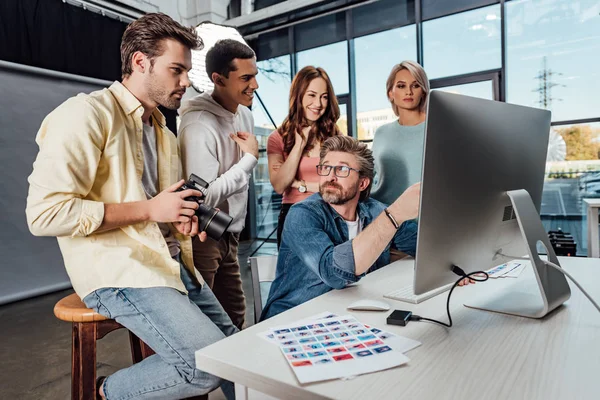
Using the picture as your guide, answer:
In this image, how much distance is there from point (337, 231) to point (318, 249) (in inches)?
→ 8.8

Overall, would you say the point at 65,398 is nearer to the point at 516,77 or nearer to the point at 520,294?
the point at 520,294

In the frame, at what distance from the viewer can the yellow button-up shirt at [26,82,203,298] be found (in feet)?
3.83

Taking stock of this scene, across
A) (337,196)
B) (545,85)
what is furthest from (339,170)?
(545,85)

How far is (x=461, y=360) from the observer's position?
0.75m

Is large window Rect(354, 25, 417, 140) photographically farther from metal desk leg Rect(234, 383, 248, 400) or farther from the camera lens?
metal desk leg Rect(234, 383, 248, 400)

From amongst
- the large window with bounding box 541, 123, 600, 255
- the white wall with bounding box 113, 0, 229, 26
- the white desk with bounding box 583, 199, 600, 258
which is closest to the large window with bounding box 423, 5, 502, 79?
the large window with bounding box 541, 123, 600, 255

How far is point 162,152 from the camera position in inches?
59.9

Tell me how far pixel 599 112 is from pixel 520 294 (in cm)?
406

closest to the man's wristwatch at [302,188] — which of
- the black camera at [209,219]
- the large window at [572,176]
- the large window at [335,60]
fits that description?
the black camera at [209,219]

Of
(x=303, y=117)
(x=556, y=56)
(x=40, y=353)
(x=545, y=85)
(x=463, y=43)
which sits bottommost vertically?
(x=40, y=353)

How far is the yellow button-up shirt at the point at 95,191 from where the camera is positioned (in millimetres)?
1167

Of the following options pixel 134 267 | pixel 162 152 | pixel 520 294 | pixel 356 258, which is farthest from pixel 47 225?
pixel 520 294

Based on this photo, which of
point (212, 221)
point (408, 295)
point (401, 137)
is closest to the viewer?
point (408, 295)

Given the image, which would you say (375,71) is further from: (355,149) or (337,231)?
(337,231)
